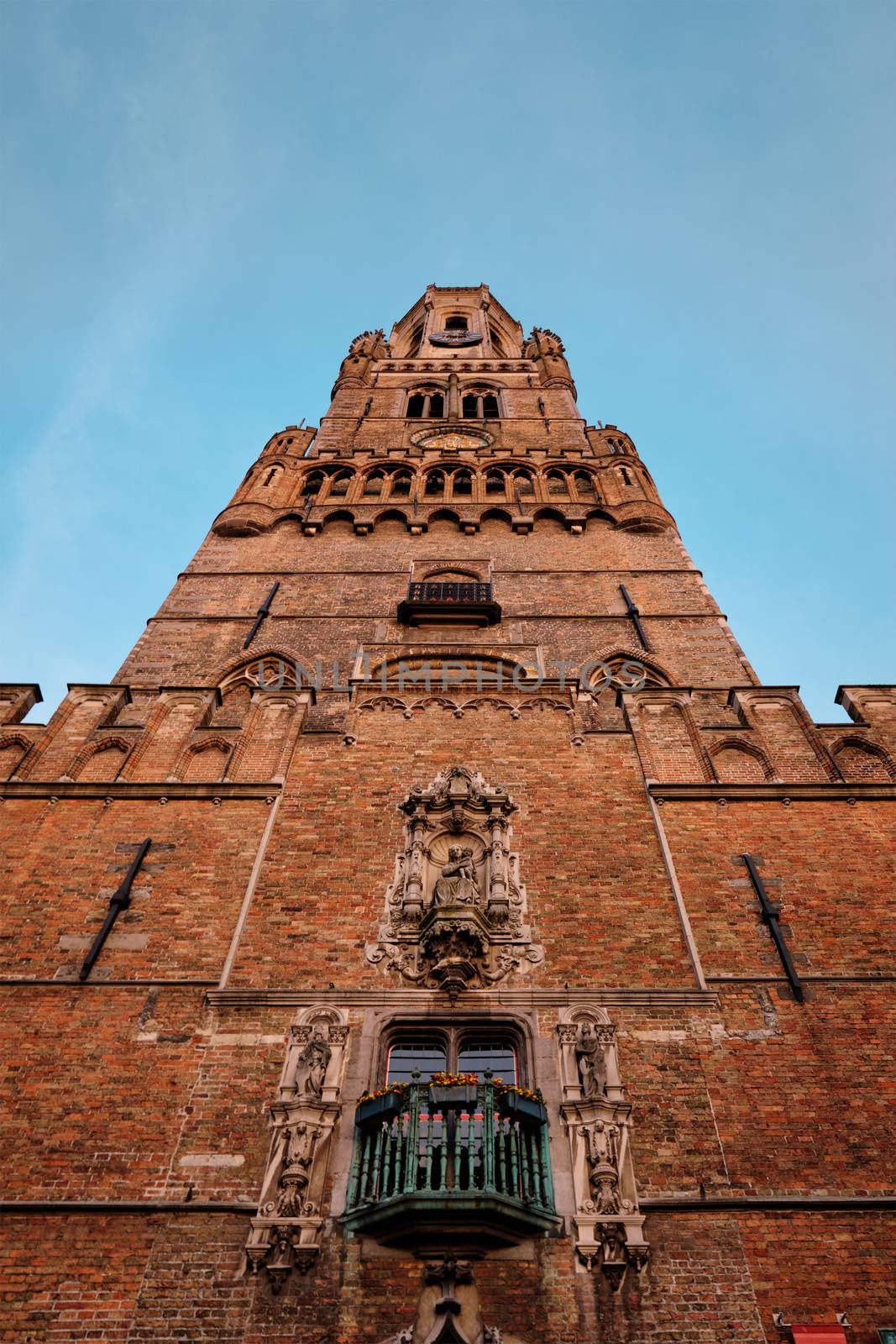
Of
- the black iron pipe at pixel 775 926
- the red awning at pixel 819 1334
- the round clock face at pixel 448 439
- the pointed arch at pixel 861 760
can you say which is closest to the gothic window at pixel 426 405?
the round clock face at pixel 448 439

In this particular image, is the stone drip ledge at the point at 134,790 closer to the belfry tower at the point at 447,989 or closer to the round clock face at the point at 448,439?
the belfry tower at the point at 447,989

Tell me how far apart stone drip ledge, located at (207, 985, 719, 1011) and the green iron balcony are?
1138 millimetres

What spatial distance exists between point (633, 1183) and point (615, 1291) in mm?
803

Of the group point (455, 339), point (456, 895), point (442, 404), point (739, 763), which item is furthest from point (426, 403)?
point (456, 895)

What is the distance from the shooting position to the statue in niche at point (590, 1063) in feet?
27.4

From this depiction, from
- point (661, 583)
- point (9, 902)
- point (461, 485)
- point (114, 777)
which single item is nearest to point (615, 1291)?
point (9, 902)

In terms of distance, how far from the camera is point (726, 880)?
10586mm

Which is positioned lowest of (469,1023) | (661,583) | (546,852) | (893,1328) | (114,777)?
(893,1328)

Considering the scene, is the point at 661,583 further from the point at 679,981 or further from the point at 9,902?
the point at 9,902

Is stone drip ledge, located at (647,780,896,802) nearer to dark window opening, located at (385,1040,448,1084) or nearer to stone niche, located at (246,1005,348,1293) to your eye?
dark window opening, located at (385,1040,448,1084)

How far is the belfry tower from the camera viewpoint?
23.7 ft

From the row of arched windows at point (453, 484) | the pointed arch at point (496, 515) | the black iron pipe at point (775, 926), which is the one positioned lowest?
the black iron pipe at point (775, 926)

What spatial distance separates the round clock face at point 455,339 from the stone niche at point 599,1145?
1315 inches

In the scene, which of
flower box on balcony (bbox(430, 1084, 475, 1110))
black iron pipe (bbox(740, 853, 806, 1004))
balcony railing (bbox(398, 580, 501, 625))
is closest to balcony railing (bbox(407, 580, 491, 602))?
balcony railing (bbox(398, 580, 501, 625))
